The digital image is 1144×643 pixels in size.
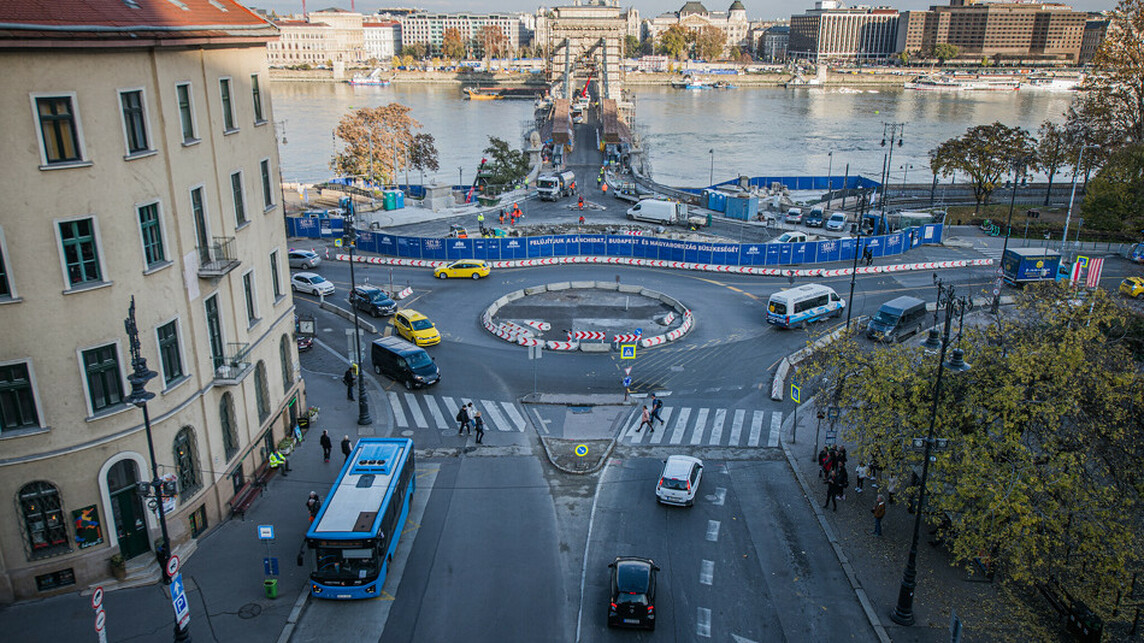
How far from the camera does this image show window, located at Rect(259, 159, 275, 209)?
2603cm

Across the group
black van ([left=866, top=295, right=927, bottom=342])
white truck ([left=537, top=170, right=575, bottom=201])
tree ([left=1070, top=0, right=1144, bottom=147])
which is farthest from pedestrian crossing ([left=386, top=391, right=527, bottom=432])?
tree ([left=1070, top=0, right=1144, bottom=147])

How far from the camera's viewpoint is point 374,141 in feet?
256

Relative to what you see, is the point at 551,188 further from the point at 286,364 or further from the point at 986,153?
the point at 286,364

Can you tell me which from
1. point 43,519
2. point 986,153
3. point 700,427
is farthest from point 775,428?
point 986,153

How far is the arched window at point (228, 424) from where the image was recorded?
74.0ft

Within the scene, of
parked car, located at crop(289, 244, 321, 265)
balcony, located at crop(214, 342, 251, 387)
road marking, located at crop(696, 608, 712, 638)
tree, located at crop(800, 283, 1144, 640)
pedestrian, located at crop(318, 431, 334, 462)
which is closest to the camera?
tree, located at crop(800, 283, 1144, 640)

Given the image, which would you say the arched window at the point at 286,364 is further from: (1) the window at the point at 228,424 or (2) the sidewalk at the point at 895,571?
(2) the sidewalk at the point at 895,571

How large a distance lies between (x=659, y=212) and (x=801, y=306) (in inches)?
991

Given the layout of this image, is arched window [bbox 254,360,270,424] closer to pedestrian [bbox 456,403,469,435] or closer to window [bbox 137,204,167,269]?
window [bbox 137,204,167,269]

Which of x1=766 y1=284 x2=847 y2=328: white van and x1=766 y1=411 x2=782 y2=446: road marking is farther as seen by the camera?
x1=766 y1=284 x2=847 y2=328: white van

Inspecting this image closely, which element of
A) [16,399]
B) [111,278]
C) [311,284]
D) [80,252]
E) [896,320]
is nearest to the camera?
[16,399]

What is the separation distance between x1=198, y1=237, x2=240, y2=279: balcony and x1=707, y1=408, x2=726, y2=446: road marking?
1697 cm

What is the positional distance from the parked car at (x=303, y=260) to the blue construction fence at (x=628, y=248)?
4.91 m

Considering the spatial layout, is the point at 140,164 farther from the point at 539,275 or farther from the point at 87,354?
the point at 539,275
